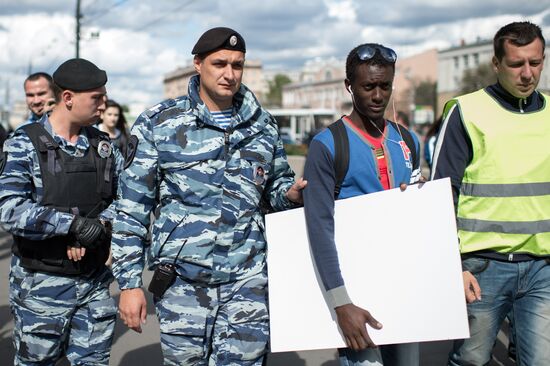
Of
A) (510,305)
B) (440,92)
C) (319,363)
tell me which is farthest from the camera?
(440,92)

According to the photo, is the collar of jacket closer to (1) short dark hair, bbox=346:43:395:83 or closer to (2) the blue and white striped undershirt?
(1) short dark hair, bbox=346:43:395:83

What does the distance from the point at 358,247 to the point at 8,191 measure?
1.74 m

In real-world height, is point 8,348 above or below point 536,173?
below

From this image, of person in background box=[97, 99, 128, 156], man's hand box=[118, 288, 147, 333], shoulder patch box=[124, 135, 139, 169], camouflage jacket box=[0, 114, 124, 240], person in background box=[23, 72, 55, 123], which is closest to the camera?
man's hand box=[118, 288, 147, 333]

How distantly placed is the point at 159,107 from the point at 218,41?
0.38m

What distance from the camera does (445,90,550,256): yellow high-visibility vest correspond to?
116 inches

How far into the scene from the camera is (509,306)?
311cm

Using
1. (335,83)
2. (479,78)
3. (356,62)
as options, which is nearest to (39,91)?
(356,62)

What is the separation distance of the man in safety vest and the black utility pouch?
1240mm

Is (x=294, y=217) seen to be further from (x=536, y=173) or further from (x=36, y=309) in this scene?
(x=36, y=309)

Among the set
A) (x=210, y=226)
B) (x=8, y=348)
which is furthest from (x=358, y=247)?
(x=8, y=348)

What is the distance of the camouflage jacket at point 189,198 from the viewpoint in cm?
291

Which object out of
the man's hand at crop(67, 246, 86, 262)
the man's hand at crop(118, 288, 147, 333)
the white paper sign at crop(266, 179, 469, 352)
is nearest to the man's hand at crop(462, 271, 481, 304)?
the white paper sign at crop(266, 179, 469, 352)

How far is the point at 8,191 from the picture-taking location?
333cm
